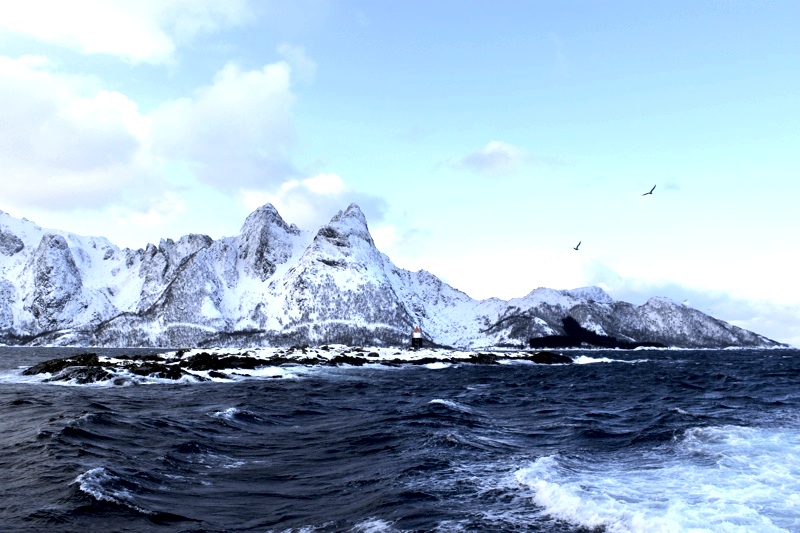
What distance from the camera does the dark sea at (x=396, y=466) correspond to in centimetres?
1569

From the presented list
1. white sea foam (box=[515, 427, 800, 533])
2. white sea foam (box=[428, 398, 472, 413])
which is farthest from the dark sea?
white sea foam (box=[428, 398, 472, 413])

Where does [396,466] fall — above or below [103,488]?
below

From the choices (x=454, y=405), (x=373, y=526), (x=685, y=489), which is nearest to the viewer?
(x=373, y=526)

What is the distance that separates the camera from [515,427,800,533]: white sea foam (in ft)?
50.0

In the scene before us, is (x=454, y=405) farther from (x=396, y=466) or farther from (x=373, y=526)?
(x=373, y=526)

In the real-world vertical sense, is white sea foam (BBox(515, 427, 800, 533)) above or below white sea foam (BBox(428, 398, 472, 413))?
above

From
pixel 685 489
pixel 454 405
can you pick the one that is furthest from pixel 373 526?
pixel 454 405

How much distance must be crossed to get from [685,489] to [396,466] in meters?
9.87

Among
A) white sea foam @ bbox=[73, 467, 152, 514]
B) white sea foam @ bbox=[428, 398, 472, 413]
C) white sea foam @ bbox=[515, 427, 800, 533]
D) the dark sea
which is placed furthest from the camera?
white sea foam @ bbox=[428, 398, 472, 413]

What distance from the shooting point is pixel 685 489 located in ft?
60.7

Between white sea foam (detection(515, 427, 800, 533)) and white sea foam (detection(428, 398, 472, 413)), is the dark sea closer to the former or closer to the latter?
white sea foam (detection(515, 427, 800, 533))

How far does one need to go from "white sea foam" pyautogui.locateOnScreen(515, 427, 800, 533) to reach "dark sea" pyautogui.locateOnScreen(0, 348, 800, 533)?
0.24 ft

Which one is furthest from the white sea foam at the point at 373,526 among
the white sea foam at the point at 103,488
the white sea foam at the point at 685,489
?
the white sea foam at the point at 103,488

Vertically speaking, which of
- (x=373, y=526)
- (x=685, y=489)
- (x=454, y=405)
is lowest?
(x=454, y=405)
